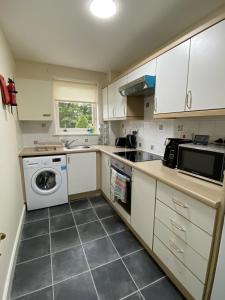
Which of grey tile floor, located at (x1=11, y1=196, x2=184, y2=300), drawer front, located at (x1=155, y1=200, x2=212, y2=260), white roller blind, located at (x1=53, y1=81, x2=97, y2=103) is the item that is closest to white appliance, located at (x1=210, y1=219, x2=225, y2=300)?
drawer front, located at (x1=155, y1=200, x2=212, y2=260)

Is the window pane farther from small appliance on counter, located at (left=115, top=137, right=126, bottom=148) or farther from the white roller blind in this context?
small appliance on counter, located at (left=115, top=137, right=126, bottom=148)

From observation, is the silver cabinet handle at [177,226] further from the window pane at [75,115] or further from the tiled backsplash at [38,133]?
the window pane at [75,115]

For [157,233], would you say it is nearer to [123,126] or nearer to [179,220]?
[179,220]

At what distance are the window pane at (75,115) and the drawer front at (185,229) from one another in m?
2.34

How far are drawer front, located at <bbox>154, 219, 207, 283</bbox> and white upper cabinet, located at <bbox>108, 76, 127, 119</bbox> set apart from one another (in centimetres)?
165

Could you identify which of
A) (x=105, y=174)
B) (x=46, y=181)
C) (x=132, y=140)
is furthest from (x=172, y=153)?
(x=46, y=181)

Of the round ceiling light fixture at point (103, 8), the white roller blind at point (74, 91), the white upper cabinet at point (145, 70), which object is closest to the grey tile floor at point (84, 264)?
the white upper cabinet at point (145, 70)

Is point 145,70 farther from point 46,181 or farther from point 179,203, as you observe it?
point 46,181

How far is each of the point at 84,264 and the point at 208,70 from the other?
6.55 feet

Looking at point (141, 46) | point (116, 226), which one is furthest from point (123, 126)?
point (116, 226)

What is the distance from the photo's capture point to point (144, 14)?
1.46 metres

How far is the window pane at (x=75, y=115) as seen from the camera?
3.07 m

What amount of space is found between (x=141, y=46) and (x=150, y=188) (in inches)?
72.3

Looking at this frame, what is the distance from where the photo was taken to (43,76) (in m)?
2.73
